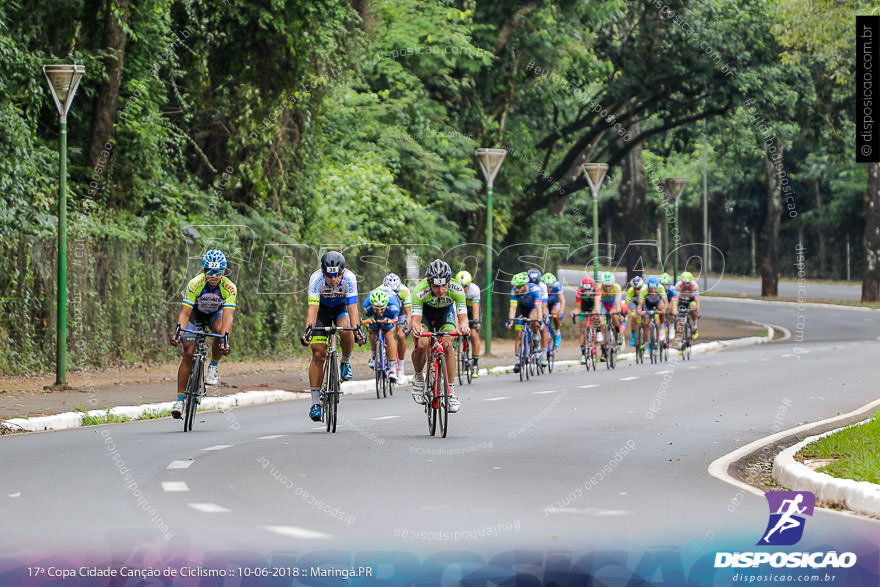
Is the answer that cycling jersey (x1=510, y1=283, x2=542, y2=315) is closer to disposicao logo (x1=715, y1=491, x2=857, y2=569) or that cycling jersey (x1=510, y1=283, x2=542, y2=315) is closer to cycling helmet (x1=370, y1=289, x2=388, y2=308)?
cycling helmet (x1=370, y1=289, x2=388, y2=308)

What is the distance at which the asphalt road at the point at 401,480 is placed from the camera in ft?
28.9

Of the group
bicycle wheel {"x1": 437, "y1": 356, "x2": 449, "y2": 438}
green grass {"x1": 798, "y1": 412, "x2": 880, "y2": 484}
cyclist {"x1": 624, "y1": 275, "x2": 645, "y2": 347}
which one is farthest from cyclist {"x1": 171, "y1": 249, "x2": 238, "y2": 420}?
cyclist {"x1": 624, "y1": 275, "x2": 645, "y2": 347}

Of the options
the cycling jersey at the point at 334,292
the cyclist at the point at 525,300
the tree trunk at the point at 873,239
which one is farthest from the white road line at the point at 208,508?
the tree trunk at the point at 873,239

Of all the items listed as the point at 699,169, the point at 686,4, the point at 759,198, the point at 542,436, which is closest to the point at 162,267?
the point at 542,436

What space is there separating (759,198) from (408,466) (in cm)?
7681

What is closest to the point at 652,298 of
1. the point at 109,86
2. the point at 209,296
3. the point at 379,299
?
the point at 379,299

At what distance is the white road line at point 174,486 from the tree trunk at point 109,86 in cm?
1593

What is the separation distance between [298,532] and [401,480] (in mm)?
2697

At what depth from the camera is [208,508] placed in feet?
32.4

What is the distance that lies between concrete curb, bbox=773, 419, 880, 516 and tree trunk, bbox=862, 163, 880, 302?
159ft

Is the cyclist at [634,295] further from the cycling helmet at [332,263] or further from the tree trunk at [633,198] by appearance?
the tree trunk at [633,198]

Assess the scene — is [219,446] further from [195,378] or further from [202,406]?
[202,406]

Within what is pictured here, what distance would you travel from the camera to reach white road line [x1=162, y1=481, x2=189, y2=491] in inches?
428

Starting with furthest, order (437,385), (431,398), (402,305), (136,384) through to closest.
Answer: (402,305) → (136,384) → (431,398) → (437,385)
